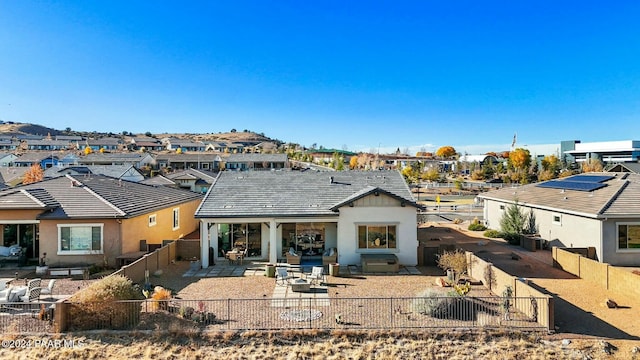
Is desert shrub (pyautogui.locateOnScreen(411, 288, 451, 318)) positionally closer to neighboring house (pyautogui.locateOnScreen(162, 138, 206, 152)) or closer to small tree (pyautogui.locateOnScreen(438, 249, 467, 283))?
small tree (pyautogui.locateOnScreen(438, 249, 467, 283))

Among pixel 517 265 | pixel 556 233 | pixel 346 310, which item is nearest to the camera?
pixel 346 310

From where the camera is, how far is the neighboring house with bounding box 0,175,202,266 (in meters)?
19.9

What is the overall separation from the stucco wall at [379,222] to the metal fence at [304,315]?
20.4 ft

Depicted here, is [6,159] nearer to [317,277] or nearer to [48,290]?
[48,290]

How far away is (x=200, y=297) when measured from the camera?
15.4 m

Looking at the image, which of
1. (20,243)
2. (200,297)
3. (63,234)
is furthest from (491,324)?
(20,243)

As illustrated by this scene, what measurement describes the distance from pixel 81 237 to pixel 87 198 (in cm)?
263

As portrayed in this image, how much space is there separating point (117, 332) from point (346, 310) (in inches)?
307

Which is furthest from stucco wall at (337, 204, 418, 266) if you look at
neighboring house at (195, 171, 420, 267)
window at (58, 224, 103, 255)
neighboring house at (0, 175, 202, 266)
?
window at (58, 224, 103, 255)

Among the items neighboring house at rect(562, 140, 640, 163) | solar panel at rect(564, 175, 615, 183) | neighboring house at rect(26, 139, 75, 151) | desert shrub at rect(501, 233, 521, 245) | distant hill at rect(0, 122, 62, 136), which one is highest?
distant hill at rect(0, 122, 62, 136)

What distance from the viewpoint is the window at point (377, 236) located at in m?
21.1

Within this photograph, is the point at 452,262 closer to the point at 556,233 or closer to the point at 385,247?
the point at 385,247

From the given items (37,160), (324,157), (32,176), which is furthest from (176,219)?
(324,157)

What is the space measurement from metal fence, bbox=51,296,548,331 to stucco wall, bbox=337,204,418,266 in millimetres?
6212
